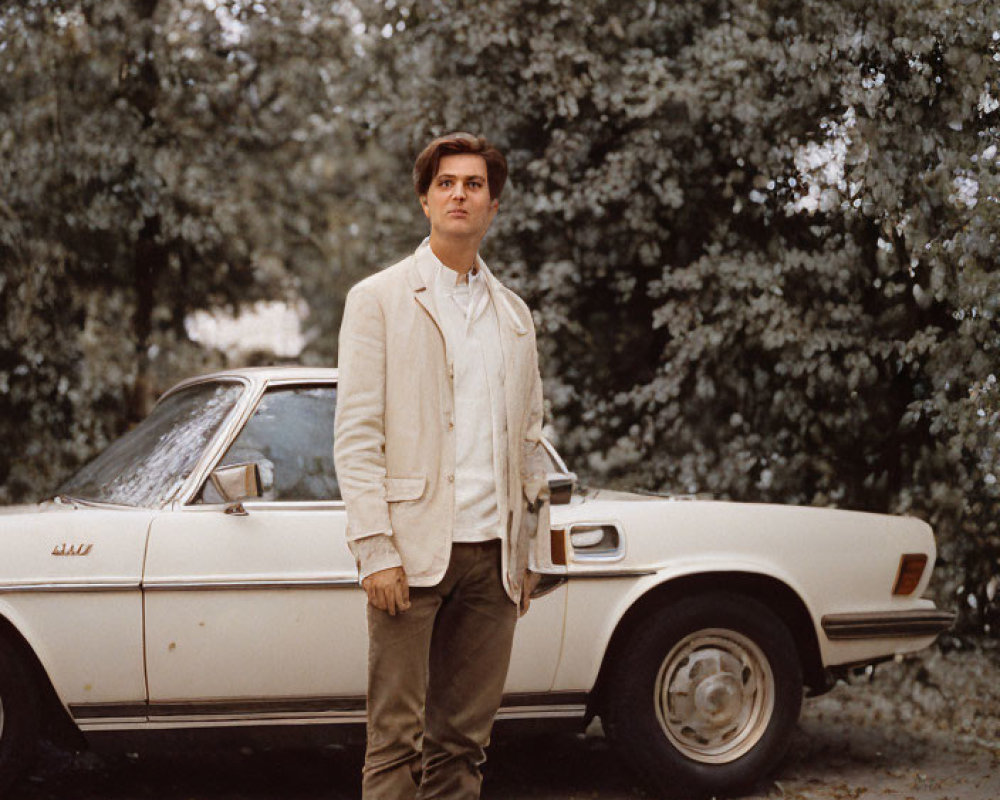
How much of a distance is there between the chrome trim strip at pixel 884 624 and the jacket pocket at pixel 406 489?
2524mm

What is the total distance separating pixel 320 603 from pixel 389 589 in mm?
1613

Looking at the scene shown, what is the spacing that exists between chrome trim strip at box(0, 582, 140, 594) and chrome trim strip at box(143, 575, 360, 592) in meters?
0.07

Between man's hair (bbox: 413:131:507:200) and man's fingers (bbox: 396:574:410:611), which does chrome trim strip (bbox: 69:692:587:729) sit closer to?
man's fingers (bbox: 396:574:410:611)

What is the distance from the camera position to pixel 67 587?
4.63 m

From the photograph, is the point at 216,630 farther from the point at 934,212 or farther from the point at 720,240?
the point at 720,240

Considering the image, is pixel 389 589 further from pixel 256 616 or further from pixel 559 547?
pixel 559 547

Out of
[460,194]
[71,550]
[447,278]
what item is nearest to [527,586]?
[447,278]

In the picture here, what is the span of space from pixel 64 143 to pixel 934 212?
6110 mm

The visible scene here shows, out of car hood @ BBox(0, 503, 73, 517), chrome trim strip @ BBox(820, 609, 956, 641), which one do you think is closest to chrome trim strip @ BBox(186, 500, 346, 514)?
car hood @ BBox(0, 503, 73, 517)

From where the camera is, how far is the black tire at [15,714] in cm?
463

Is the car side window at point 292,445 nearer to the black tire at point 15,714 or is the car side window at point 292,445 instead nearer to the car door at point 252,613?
the car door at point 252,613

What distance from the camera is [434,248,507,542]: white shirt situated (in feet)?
11.0

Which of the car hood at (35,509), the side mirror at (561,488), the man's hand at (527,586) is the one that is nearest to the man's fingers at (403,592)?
the man's hand at (527,586)

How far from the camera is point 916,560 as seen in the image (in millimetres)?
5488
